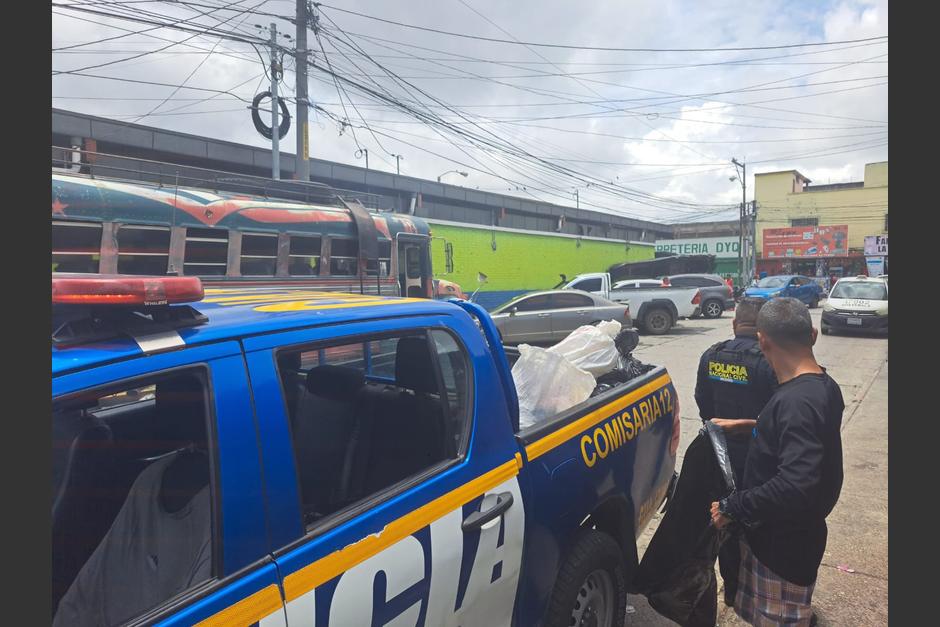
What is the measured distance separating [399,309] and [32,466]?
1137 millimetres

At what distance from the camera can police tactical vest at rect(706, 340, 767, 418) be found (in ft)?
10.6

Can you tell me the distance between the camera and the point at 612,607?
2.61m

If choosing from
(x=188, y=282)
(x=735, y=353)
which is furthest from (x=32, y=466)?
(x=735, y=353)

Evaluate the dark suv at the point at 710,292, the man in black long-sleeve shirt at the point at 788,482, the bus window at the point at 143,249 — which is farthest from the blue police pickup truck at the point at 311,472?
the dark suv at the point at 710,292

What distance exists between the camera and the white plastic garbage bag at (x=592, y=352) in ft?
11.1

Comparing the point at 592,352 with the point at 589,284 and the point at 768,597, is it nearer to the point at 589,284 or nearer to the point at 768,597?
the point at 768,597

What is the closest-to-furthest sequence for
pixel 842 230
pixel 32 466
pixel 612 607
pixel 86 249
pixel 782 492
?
pixel 32 466 < pixel 782 492 < pixel 612 607 < pixel 86 249 < pixel 842 230

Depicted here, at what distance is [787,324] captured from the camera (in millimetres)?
2287

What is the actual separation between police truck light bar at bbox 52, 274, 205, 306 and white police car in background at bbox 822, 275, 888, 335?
1666 cm

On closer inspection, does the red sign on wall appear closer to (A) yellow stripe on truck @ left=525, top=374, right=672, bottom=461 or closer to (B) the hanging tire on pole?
(B) the hanging tire on pole

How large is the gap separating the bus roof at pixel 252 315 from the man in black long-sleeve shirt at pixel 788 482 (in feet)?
4.30

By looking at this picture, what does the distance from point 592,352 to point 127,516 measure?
2.54 metres

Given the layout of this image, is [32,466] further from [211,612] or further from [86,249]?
[86,249]

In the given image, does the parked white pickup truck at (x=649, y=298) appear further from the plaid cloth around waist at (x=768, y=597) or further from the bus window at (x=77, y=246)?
the plaid cloth around waist at (x=768, y=597)
